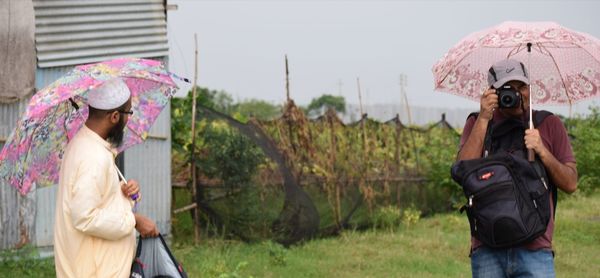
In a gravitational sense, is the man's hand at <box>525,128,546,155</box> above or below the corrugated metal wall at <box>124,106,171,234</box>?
above

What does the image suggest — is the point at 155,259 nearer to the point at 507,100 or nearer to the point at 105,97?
the point at 105,97

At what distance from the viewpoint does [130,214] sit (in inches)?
161

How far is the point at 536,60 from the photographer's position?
16.9 feet

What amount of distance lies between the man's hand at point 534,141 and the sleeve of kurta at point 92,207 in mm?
1976

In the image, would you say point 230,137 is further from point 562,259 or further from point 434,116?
point 434,116

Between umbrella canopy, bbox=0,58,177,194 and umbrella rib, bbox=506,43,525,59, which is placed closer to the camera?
umbrella canopy, bbox=0,58,177,194

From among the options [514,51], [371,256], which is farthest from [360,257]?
[514,51]

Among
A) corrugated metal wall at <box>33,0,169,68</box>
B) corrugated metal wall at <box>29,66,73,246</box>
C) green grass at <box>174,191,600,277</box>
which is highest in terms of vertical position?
corrugated metal wall at <box>33,0,169,68</box>

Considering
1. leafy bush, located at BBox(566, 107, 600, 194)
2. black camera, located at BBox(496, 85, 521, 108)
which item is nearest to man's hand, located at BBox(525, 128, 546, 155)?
black camera, located at BBox(496, 85, 521, 108)

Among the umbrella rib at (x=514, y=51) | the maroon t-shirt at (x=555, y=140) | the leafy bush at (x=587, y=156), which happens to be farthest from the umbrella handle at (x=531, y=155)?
the leafy bush at (x=587, y=156)

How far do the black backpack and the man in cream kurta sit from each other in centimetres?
161

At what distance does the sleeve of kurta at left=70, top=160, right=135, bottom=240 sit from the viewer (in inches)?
154

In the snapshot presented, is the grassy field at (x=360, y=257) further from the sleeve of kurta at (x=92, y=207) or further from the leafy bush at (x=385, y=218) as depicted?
the sleeve of kurta at (x=92, y=207)

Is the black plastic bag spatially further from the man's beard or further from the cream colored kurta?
the man's beard
